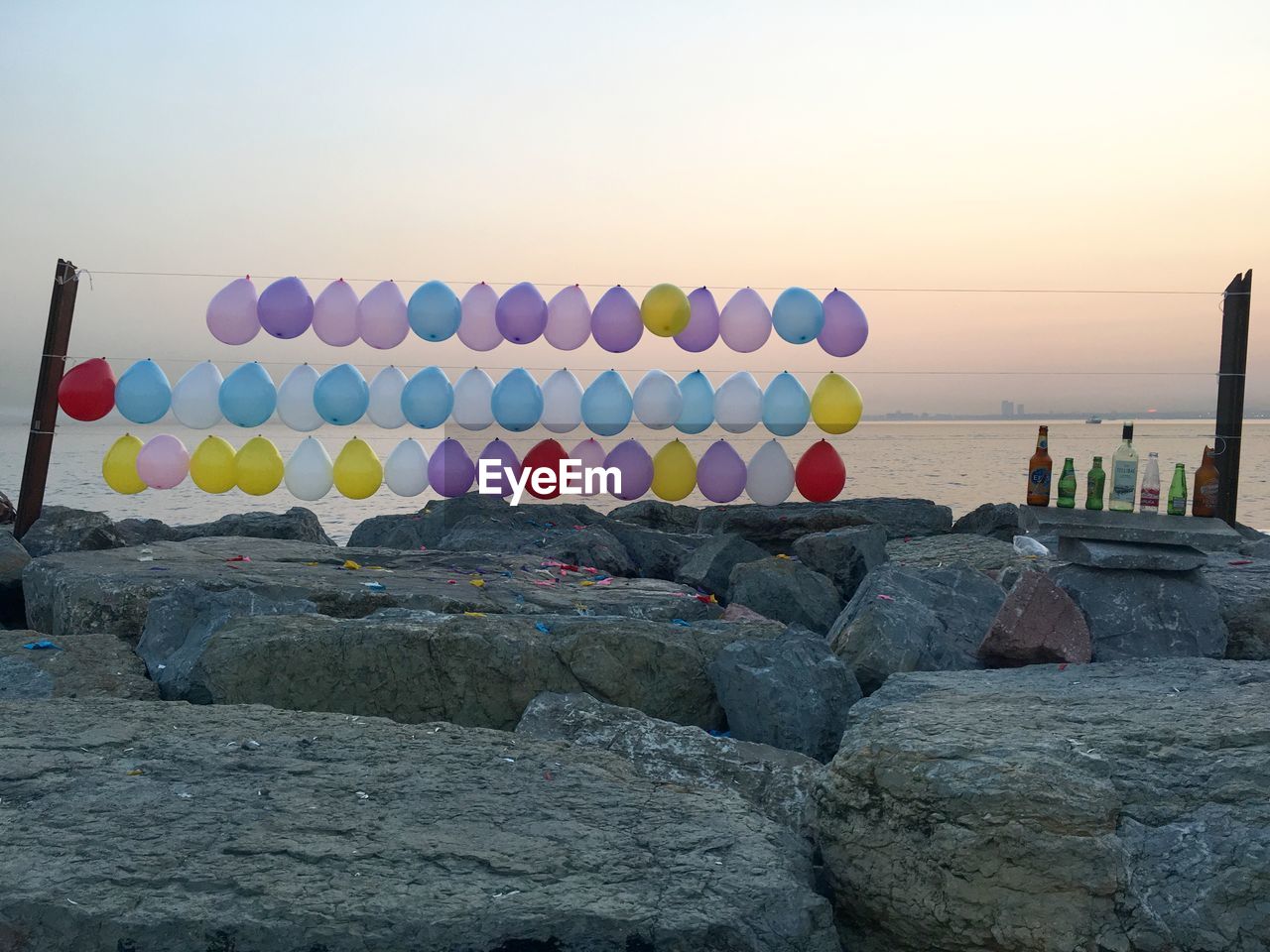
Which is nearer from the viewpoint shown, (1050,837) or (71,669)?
(1050,837)

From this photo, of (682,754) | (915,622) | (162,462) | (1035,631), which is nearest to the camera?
(682,754)

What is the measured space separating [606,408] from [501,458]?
96cm

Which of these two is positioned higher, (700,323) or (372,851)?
(700,323)

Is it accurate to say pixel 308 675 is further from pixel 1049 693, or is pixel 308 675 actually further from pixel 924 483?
pixel 924 483

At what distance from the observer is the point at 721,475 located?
8.08 meters

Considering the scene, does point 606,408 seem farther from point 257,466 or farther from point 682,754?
point 682,754

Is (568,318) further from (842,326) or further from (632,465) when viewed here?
(842,326)

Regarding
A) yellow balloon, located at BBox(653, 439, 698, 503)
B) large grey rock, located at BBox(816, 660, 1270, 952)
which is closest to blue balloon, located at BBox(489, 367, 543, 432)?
yellow balloon, located at BBox(653, 439, 698, 503)

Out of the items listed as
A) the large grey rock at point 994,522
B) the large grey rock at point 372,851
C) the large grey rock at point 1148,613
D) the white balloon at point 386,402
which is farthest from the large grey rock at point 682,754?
the large grey rock at point 994,522

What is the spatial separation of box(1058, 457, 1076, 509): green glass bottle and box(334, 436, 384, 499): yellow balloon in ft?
16.1

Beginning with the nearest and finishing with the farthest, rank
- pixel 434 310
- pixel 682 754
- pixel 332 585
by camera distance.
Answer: pixel 682 754 < pixel 332 585 < pixel 434 310

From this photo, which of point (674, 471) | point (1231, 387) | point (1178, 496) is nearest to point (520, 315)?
point (674, 471)

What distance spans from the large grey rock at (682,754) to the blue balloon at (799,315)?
4.72 meters

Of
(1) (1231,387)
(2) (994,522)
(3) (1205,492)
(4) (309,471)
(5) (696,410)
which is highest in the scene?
(1) (1231,387)
